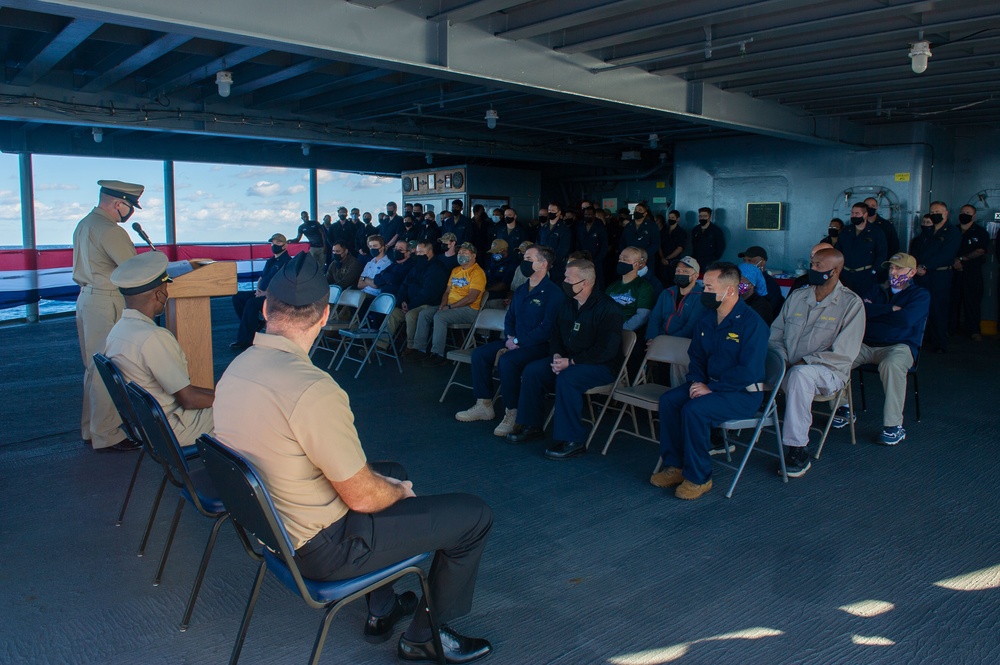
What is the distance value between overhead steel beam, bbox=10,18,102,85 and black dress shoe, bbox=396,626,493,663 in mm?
5079

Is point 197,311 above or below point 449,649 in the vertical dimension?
above

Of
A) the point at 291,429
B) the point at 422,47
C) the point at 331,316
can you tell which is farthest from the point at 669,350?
the point at 331,316

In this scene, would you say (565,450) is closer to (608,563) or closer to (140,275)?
(608,563)

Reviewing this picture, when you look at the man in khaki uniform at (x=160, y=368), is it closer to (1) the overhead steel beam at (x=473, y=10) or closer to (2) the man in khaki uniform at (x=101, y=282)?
(2) the man in khaki uniform at (x=101, y=282)

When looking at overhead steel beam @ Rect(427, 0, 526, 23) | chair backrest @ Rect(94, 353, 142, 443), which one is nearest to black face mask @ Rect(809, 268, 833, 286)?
overhead steel beam @ Rect(427, 0, 526, 23)

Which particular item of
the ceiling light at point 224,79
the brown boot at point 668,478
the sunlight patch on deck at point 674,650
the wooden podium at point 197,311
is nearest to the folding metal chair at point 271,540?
the sunlight patch on deck at point 674,650

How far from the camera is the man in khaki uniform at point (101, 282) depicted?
4.73 m

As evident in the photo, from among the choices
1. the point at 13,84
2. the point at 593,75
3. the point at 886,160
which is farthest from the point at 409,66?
the point at 886,160

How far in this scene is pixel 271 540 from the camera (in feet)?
6.66

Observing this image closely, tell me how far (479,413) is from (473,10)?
9.32 ft

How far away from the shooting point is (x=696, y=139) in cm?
1212

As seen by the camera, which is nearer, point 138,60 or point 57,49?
point 57,49

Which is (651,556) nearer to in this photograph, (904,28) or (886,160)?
(904,28)

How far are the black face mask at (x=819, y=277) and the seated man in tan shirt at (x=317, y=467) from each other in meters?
3.22
